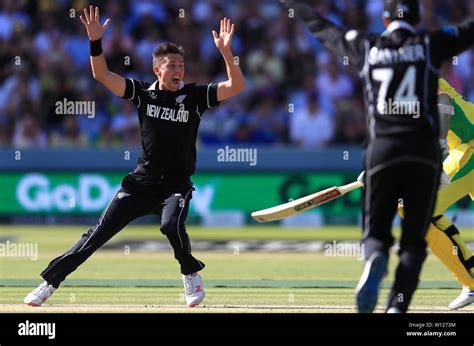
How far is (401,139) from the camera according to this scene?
6758mm

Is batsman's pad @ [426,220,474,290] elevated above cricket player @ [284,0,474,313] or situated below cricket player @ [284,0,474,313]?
below

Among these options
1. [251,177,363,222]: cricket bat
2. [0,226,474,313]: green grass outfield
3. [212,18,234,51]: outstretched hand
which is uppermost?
[212,18,234,51]: outstretched hand

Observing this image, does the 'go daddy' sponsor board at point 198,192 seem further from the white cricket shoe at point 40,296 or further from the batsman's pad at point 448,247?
the white cricket shoe at point 40,296

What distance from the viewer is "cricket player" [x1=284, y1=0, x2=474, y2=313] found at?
22.2ft

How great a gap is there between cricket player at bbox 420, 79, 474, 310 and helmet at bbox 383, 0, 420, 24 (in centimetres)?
218

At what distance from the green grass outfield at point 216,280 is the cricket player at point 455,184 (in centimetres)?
35

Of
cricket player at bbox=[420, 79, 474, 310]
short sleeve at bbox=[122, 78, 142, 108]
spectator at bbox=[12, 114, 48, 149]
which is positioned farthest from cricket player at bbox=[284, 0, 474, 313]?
spectator at bbox=[12, 114, 48, 149]

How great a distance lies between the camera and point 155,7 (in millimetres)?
20828

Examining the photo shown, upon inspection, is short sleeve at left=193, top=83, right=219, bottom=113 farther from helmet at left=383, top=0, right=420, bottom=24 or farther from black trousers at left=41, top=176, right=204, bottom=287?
helmet at left=383, top=0, right=420, bottom=24

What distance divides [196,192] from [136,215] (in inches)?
355

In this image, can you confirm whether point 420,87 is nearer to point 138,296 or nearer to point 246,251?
point 138,296

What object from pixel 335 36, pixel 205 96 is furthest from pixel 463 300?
pixel 335 36

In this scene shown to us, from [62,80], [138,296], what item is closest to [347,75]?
[62,80]

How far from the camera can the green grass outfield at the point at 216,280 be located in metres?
9.09
